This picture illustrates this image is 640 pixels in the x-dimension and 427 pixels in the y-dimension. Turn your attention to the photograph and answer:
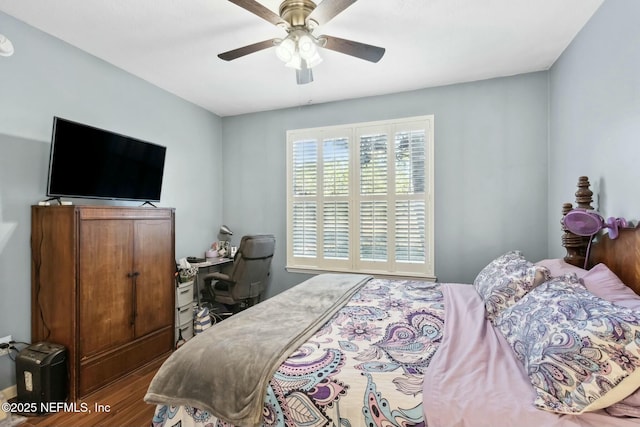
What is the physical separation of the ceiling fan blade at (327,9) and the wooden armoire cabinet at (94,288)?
6.57ft

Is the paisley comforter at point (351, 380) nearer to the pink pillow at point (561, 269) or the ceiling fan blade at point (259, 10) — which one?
the pink pillow at point (561, 269)

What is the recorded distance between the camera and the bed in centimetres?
94

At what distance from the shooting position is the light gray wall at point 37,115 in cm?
207

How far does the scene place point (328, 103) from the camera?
3.66 m

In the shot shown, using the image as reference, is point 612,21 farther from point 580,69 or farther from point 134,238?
point 134,238

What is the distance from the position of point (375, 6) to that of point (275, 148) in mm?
2187

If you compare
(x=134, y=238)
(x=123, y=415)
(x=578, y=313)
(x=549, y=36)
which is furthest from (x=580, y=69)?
(x=123, y=415)

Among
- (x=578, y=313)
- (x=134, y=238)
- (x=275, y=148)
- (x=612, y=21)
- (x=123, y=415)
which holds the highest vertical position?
(x=612, y=21)

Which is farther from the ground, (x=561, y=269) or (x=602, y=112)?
(x=602, y=112)

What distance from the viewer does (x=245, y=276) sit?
10.0 feet

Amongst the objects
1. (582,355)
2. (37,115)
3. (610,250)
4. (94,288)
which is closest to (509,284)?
(610,250)

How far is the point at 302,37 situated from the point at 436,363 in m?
1.87

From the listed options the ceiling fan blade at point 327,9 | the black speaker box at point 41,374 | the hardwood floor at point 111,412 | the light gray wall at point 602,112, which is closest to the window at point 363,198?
the light gray wall at point 602,112

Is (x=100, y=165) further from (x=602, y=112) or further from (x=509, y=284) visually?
(x=602, y=112)
